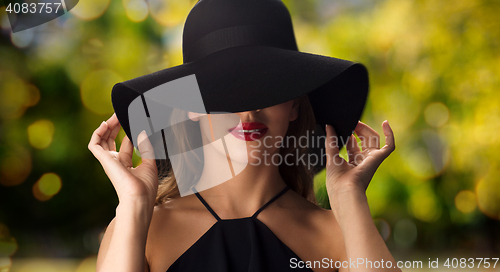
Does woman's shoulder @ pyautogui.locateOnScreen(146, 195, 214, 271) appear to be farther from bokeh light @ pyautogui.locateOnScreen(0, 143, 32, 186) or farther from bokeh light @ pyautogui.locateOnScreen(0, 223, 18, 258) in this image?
bokeh light @ pyautogui.locateOnScreen(0, 223, 18, 258)

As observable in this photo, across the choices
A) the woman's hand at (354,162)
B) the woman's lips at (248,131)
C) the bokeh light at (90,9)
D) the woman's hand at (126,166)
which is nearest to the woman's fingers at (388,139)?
the woman's hand at (354,162)

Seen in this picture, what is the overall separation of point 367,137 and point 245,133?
0.44m

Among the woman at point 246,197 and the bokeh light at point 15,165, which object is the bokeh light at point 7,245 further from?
the woman at point 246,197

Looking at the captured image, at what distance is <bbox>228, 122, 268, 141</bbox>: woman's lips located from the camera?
91 cm

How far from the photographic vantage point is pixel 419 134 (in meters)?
2.09

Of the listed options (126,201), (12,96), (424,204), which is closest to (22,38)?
(12,96)

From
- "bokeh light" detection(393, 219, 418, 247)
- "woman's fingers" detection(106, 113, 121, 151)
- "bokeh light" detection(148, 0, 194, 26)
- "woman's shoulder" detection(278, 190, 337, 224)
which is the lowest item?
"bokeh light" detection(393, 219, 418, 247)

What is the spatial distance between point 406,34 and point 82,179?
85.0 inches

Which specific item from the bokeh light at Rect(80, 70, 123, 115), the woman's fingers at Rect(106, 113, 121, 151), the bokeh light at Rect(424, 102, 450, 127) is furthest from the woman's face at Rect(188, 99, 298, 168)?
the bokeh light at Rect(424, 102, 450, 127)

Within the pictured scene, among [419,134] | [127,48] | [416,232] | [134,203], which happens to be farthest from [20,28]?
[416,232]

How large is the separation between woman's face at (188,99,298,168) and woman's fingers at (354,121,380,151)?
0.87ft

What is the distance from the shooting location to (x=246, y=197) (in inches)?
41.1

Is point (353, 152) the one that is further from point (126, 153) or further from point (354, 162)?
point (126, 153)

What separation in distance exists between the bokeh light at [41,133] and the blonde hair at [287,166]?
1322mm
